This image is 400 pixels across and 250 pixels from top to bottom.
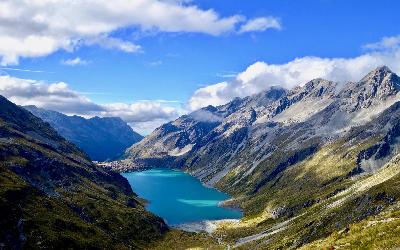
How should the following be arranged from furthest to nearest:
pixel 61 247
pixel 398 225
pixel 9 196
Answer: pixel 9 196, pixel 61 247, pixel 398 225

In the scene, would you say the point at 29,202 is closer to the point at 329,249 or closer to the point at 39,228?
the point at 39,228

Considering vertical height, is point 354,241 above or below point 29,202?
below

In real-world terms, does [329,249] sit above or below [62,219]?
below

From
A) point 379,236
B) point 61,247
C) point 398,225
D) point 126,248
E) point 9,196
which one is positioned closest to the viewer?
point 379,236

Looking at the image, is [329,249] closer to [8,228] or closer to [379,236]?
[379,236]

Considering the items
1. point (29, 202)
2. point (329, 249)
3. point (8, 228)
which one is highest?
point (29, 202)

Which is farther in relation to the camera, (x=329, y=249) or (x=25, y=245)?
(x=25, y=245)

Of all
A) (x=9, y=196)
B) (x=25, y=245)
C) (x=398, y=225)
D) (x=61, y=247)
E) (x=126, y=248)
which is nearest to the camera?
(x=398, y=225)

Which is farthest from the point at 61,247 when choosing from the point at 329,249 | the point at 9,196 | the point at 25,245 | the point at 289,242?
the point at 329,249

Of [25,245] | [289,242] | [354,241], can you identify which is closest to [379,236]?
[354,241]
